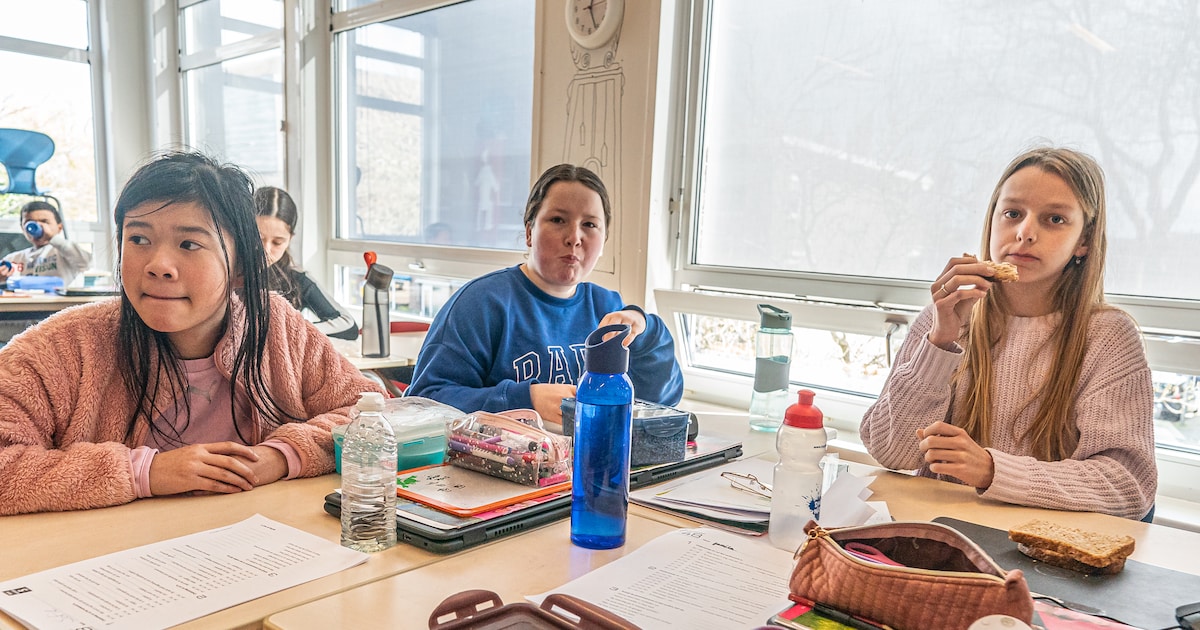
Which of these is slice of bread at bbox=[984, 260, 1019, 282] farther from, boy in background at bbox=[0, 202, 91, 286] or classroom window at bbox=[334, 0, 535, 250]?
boy in background at bbox=[0, 202, 91, 286]

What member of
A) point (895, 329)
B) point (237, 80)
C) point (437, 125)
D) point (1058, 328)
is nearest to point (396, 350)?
point (437, 125)

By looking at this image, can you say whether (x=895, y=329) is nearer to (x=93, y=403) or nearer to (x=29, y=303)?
(x=93, y=403)

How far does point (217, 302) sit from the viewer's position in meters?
1.31

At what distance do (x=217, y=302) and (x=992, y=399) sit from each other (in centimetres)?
152

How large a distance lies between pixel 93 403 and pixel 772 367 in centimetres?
151

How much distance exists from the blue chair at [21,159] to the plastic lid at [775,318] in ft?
14.6

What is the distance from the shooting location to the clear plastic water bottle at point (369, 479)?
0.95 metres

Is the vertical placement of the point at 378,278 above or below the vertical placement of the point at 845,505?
above

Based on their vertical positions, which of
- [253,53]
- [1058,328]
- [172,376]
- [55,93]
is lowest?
[172,376]

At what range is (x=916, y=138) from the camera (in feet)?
7.48

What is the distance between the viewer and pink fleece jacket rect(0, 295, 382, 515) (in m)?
1.06

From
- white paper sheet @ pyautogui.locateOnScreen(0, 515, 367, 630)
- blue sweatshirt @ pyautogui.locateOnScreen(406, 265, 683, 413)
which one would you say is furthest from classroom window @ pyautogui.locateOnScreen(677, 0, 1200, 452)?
white paper sheet @ pyautogui.locateOnScreen(0, 515, 367, 630)

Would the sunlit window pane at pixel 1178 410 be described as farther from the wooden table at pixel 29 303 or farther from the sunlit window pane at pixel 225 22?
the sunlit window pane at pixel 225 22

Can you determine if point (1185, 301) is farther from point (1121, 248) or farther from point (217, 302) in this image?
point (217, 302)
